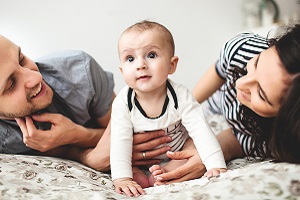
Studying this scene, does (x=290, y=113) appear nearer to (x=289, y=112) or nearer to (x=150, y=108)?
(x=289, y=112)

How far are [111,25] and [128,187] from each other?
1.85m

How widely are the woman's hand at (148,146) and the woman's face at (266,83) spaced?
1.13 ft

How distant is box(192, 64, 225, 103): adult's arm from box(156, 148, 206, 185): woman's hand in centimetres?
64

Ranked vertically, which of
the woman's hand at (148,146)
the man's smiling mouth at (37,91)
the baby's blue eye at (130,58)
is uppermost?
the baby's blue eye at (130,58)

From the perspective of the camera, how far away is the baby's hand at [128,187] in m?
0.96

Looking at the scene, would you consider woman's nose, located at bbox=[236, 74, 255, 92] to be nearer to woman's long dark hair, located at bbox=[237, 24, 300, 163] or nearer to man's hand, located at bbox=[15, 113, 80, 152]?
woman's long dark hair, located at bbox=[237, 24, 300, 163]

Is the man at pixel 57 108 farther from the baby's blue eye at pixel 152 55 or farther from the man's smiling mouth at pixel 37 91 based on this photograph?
the baby's blue eye at pixel 152 55

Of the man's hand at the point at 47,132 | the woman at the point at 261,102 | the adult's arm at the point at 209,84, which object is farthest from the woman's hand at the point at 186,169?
the adult's arm at the point at 209,84

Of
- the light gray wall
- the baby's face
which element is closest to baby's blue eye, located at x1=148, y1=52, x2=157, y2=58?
the baby's face

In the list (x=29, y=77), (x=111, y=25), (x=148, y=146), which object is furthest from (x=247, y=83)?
(x=111, y=25)

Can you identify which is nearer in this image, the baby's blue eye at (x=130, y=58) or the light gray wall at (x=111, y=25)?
the baby's blue eye at (x=130, y=58)

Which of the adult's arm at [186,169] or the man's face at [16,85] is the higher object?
the man's face at [16,85]

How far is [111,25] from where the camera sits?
8.70 ft

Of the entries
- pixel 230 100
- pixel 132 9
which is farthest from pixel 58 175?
pixel 132 9
